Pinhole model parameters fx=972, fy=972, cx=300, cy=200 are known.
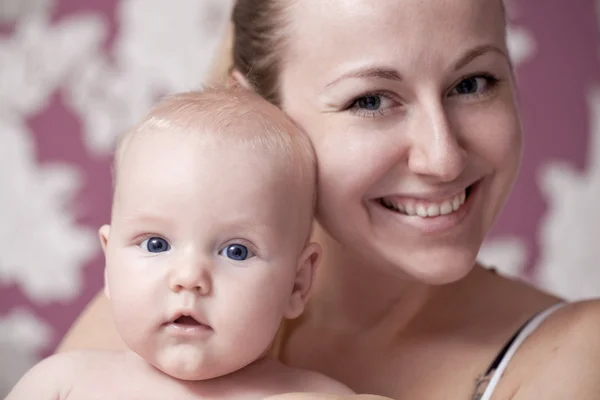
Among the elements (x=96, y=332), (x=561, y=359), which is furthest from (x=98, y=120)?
(x=561, y=359)

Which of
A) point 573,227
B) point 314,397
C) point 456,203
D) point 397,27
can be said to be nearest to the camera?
point 314,397

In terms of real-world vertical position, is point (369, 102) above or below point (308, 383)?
above

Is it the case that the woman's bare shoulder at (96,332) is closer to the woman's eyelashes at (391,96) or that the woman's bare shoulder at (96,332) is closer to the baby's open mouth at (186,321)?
the baby's open mouth at (186,321)

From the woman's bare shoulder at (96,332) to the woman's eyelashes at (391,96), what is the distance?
548 mm

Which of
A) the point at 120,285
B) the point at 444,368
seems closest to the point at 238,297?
the point at 120,285

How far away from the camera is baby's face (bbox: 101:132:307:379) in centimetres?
115

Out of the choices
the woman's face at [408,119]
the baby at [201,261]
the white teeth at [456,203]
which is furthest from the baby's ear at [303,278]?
the white teeth at [456,203]

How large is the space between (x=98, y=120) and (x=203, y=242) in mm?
1496

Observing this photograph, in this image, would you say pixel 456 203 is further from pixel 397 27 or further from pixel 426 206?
pixel 397 27

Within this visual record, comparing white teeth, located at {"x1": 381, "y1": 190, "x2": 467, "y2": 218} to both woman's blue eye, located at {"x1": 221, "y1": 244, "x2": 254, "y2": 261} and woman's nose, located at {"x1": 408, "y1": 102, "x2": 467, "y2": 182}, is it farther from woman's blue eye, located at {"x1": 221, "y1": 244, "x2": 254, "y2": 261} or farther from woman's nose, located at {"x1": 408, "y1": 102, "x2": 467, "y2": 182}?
woman's blue eye, located at {"x1": 221, "y1": 244, "x2": 254, "y2": 261}

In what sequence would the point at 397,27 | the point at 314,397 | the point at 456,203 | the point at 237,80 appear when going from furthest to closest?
the point at 237,80
the point at 456,203
the point at 397,27
the point at 314,397

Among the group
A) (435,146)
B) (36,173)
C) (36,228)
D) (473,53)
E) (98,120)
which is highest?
(473,53)

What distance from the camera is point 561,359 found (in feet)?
4.16

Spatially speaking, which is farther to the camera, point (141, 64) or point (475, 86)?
point (141, 64)
